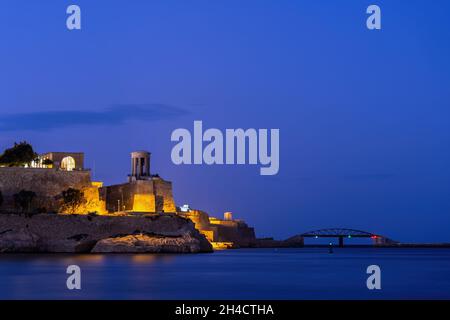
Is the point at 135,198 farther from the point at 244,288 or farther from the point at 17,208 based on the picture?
the point at 244,288

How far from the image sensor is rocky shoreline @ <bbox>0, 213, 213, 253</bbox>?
62.1 m

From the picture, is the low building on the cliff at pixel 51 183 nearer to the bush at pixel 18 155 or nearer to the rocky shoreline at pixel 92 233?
the bush at pixel 18 155

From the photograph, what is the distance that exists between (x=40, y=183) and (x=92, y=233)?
312 inches

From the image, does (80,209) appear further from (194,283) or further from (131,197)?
(194,283)

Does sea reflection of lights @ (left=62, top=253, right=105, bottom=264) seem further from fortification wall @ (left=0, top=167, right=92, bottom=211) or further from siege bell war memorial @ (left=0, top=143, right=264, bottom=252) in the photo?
fortification wall @ (left=0, top=167, right=92, bottom=211)

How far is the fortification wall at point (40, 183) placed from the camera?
219 feet

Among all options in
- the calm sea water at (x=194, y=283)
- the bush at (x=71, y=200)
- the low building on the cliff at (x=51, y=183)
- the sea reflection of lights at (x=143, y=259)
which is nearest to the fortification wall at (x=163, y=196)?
the low building on the cliff at (x=51, y=183)

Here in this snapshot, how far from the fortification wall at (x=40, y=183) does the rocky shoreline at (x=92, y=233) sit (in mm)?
4391

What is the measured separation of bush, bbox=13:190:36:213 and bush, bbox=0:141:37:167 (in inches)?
243

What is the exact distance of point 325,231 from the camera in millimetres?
162750

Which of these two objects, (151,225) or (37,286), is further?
(151,225)
